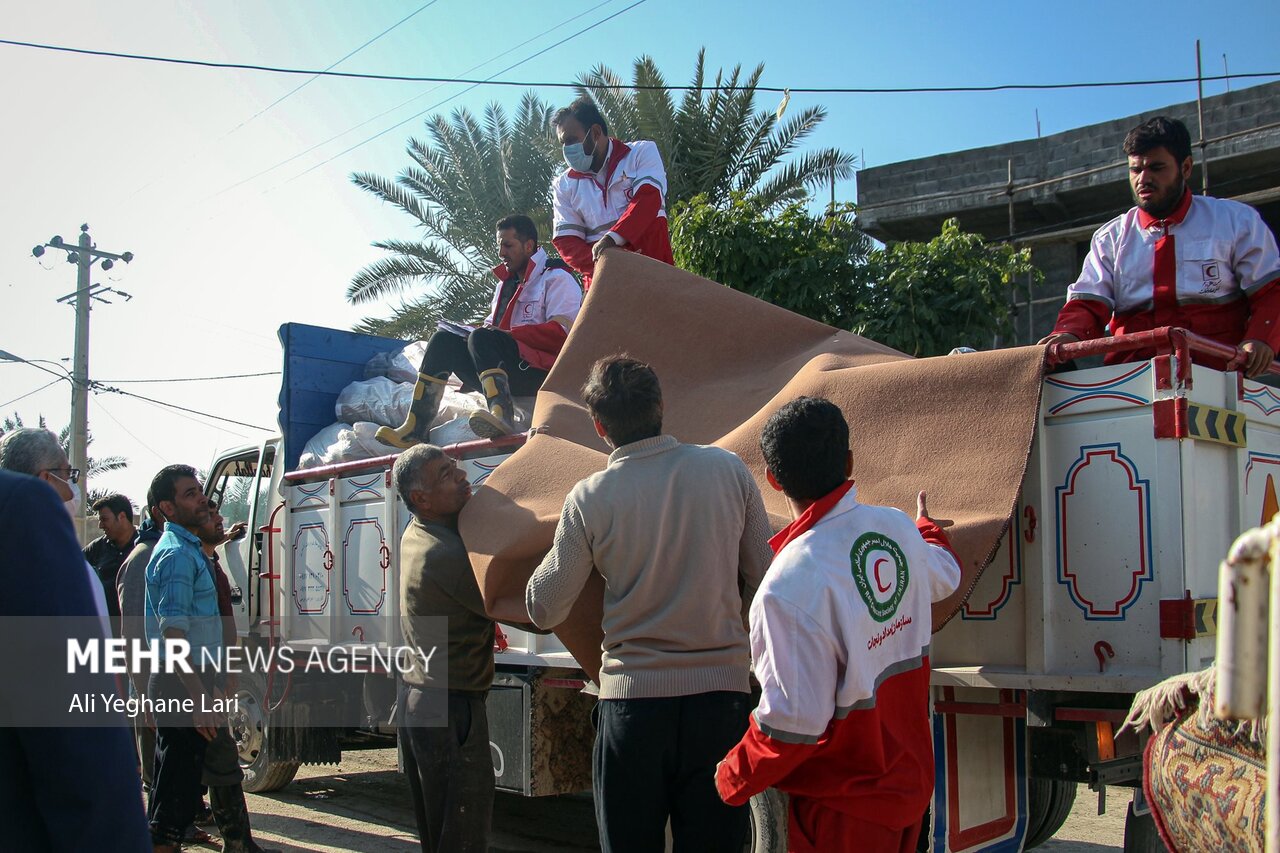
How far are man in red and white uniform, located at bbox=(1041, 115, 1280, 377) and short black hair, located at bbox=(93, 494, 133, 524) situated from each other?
532 centimetres

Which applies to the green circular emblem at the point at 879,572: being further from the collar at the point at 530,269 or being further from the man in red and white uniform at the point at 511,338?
the collar at the point at 530,269

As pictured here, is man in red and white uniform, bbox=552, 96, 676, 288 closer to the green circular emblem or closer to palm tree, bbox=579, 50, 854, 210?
the green circular emblem

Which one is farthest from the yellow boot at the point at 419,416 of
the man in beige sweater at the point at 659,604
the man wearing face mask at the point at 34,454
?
the man in beige sweater at the point at 659,604

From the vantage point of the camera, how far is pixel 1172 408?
10.6 ft

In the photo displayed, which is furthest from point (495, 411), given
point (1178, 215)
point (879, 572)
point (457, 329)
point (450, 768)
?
point (879, 572)

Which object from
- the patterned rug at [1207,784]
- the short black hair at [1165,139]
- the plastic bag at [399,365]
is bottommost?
the patterned rug at [1207,784]

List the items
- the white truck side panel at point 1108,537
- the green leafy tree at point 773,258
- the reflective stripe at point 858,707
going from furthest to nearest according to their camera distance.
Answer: the green leafy tree at point 773,258 < the white truck side panel at point 1108,537 < the reflective stripe at point 858,707

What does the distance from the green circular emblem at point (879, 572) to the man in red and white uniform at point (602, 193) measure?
306 centimetres

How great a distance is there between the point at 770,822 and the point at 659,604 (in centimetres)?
132

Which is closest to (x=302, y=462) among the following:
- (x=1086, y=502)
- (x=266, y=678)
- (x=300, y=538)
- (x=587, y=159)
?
(x=300, y=538)

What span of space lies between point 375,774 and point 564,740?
384 cm

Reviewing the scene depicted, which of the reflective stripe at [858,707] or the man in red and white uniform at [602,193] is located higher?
the man in red and white uniform at [602,193]

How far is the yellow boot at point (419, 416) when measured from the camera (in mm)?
6117

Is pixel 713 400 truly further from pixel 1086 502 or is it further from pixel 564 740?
pixel 564 740
